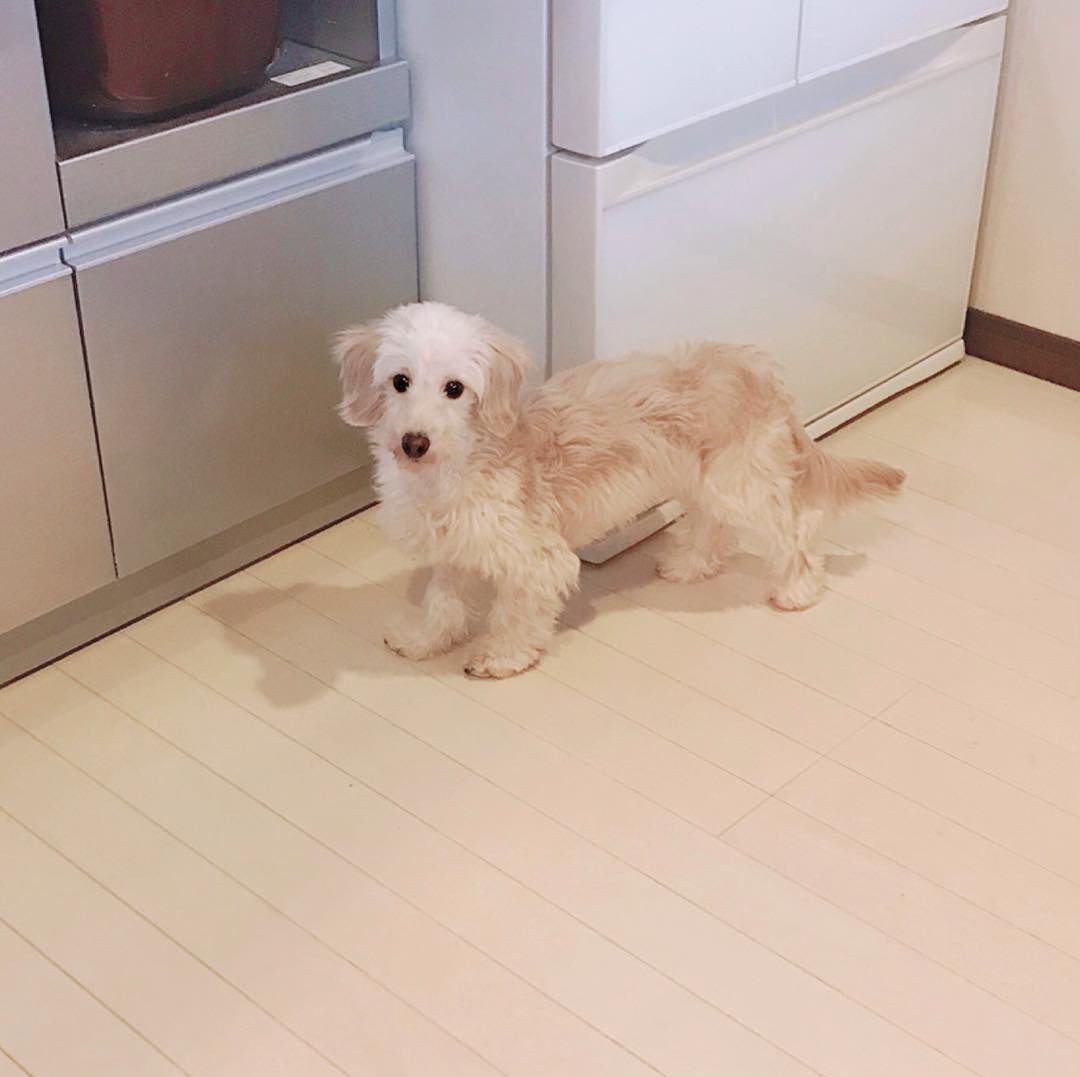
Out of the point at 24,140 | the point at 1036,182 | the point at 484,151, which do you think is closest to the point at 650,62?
the point at 484,151

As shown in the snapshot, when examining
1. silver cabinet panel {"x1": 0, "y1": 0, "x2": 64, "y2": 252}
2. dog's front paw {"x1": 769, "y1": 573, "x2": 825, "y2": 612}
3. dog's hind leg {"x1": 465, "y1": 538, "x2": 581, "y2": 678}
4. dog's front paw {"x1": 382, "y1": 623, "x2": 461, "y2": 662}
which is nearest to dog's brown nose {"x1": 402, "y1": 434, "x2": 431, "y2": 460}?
dog's hind leg {"x1": 465, "y1": 538, "x2": 581, "y2": 678}

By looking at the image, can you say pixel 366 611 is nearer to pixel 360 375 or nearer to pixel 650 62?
pixel 360 375

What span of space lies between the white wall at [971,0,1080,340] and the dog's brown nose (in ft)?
4.79

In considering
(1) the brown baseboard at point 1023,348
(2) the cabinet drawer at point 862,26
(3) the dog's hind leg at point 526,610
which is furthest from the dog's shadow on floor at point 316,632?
(1) the brown baseboard at point 1023,348

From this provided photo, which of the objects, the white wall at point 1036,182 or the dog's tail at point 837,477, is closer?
the dog's tail at point 837,477

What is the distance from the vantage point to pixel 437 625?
89.0 inches

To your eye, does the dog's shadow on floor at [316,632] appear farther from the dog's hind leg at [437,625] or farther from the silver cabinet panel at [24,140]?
the silver cabinet panel at [24,140]

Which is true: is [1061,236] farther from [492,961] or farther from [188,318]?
[492,961]

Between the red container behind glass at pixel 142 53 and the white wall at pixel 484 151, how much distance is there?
0.26 m

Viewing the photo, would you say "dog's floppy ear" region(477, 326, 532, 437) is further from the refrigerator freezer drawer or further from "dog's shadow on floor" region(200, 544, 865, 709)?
"dog's shadow on floor" region(200, 544, 865, 709)

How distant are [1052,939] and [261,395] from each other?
127cm

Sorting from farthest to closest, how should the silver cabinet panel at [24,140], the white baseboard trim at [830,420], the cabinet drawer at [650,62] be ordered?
the white baseboard trim at [830,420] → the cabinet drawer at [650,62] → the silver cabinet panel at [24,140]

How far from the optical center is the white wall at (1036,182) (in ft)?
9.07

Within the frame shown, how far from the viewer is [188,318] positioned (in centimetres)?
218
